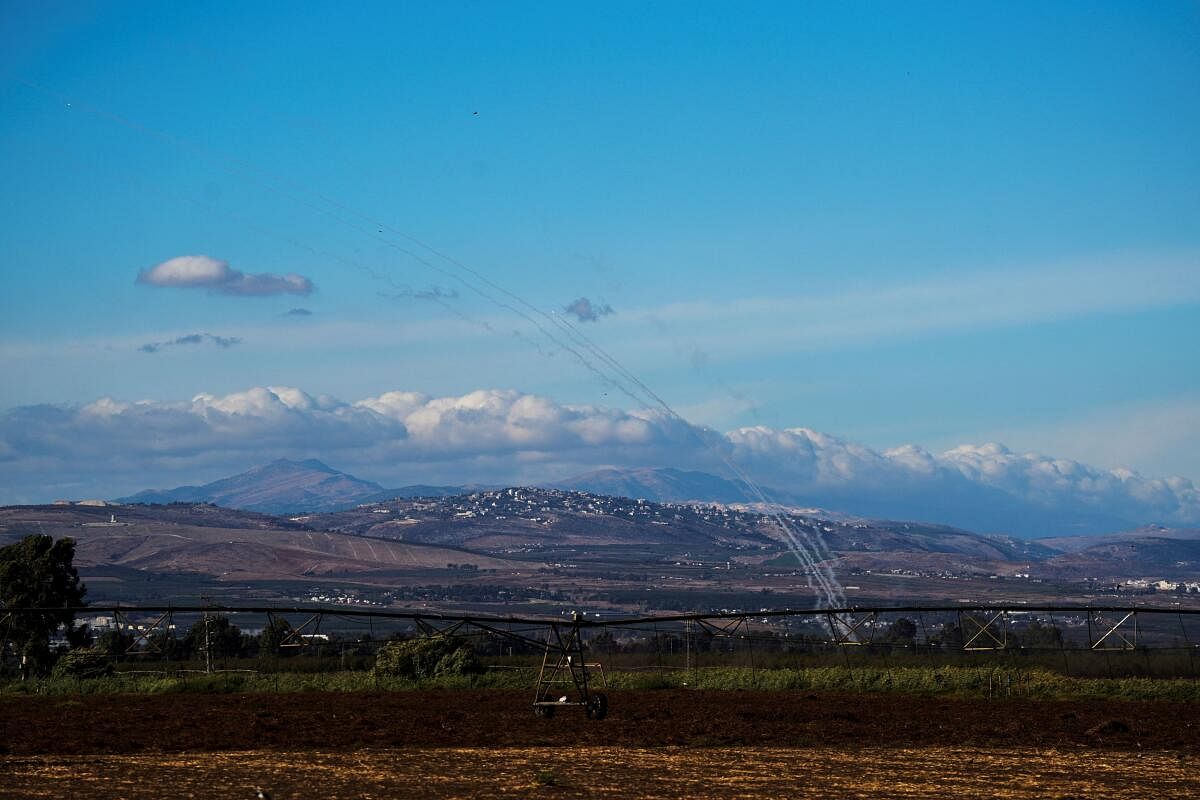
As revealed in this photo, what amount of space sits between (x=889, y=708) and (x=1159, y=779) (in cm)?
1533

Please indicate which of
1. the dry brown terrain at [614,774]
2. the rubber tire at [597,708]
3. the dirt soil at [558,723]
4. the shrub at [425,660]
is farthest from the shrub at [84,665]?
the dry brown terrain at [614,774]

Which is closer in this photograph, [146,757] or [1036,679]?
[146,757]

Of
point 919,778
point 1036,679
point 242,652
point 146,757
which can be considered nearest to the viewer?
point 919,778

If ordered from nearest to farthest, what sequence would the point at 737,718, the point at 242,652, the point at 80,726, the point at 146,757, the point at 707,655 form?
the point at 146,757, the point at 80,726, the point at 737,718, the point at 707,655, the point at 242,652

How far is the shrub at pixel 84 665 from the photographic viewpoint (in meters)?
53.6

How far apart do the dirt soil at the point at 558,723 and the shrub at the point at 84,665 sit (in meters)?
6.91

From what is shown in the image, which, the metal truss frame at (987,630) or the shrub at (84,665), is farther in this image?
the metal truss frame at (987,630)

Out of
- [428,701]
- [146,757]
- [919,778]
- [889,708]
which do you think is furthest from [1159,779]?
[428,701]

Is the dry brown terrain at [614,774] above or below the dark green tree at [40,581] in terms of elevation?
below

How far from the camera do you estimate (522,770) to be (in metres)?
28.4

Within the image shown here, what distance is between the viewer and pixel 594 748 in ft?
106

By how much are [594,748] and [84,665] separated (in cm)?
2959

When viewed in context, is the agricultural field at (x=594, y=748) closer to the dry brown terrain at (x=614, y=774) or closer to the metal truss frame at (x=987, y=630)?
the dry brown terrain at (x=614, y=774)

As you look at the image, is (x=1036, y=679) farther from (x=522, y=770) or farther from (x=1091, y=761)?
(x=522, y=770)
